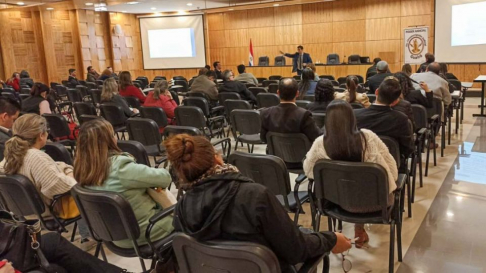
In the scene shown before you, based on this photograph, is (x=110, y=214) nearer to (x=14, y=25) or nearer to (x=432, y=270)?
(x=432, y=270)

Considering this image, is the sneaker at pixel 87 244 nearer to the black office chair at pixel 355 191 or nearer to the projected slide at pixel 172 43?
the black office chair at pixel 355 191

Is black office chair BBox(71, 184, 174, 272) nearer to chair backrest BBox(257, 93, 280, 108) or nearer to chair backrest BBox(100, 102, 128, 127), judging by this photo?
chair backrest BBox(100, 102, 128, 127)

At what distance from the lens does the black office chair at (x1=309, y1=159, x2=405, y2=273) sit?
8.48 ft

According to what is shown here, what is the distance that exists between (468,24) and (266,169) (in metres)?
11.4

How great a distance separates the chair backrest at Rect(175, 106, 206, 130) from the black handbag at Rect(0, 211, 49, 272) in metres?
3.51

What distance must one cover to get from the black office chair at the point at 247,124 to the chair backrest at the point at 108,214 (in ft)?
9.04

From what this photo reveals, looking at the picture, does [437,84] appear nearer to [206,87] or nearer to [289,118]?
[289,118]

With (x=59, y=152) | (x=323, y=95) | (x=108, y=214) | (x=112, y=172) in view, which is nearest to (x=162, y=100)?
(x=323, y=95)

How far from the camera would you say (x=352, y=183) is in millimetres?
2660

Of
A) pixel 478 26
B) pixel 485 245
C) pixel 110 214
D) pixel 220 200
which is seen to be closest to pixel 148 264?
pixel 110 214

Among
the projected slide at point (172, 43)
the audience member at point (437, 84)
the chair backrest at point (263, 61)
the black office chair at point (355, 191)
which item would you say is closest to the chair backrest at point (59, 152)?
the black office chair at point (355, 191)

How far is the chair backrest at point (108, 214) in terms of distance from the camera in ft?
7.36

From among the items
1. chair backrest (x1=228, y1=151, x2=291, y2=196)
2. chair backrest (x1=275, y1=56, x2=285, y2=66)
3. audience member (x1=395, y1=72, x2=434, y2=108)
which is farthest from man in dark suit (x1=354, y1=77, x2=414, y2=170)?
chair backrest (x1=275, y1=56, x2=285, y2=66)

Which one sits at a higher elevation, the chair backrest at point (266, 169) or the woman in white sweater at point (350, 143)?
the woman in white sweater at point (350, 143)
